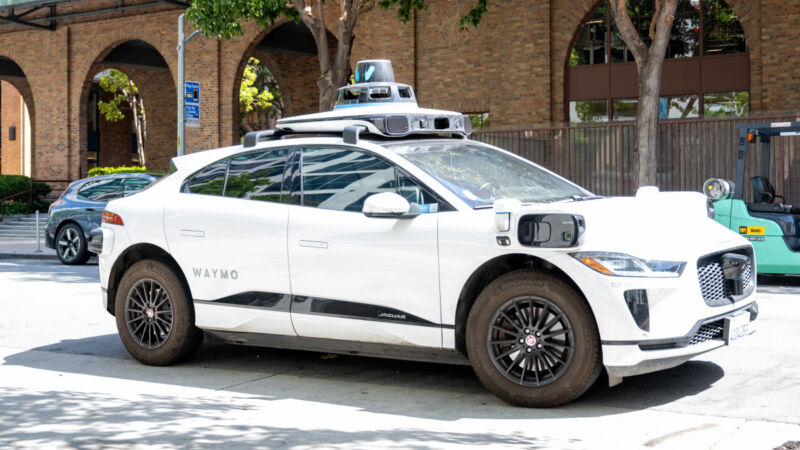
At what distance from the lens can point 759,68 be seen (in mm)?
21625

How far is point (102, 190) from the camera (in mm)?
18594

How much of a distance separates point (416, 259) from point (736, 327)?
2000 mm

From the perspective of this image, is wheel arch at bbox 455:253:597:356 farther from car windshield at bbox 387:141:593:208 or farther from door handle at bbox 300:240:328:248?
door handle at bbox 300:240:328:248

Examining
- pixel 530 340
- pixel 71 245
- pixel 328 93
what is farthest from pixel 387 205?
pixel 71 245

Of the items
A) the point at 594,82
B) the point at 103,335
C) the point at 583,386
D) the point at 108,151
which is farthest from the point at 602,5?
the point at 108,151

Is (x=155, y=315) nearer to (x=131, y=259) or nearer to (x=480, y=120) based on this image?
(x=131, y=259)

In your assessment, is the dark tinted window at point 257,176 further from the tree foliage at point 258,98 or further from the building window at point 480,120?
the tree foliage at point 258,98

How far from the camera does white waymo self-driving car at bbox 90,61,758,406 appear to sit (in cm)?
543

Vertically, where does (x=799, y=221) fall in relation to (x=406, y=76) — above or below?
below

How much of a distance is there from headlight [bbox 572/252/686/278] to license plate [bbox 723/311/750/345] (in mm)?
585

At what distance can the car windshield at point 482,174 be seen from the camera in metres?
6.16

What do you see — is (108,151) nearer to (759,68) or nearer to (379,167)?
(759,68)

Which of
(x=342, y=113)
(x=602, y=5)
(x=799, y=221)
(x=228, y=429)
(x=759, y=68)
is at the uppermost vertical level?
(x=602, y=5)

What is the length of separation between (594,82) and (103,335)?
57.7 ft
